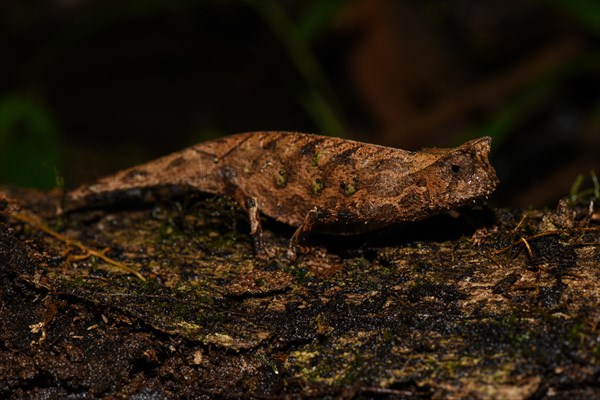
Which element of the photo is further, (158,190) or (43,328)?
(158,190)

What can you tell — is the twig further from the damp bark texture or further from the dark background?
the dark background

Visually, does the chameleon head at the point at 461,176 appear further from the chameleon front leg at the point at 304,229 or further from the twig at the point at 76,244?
the twig at the point at 76,244

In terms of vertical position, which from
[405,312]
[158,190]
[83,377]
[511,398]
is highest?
[158,190]

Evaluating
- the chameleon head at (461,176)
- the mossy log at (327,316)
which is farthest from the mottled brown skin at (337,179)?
the mossy log at (327,316)

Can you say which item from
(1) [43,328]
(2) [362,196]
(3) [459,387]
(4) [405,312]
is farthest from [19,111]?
(3) [459,387]

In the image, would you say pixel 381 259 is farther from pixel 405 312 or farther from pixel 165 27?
pixel 165 27

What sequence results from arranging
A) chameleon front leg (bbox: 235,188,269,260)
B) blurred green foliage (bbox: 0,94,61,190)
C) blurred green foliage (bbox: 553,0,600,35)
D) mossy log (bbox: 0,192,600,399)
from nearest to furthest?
1. mossy log (bbox: 0,192,600,399)
2. chameleon front leg (bbox: 235,188,269,260)
3. blurred green foliage (bbox: 553,0,600,35)
4. blurred green foliage (bbox: 0,94,61,190)

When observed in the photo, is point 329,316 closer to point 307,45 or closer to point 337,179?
point 337,179

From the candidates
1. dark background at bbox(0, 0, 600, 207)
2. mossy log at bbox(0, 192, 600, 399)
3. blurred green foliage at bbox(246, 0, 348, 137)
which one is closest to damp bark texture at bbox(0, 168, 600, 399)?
mossy log at bbox(0, 192, 600, 399)
